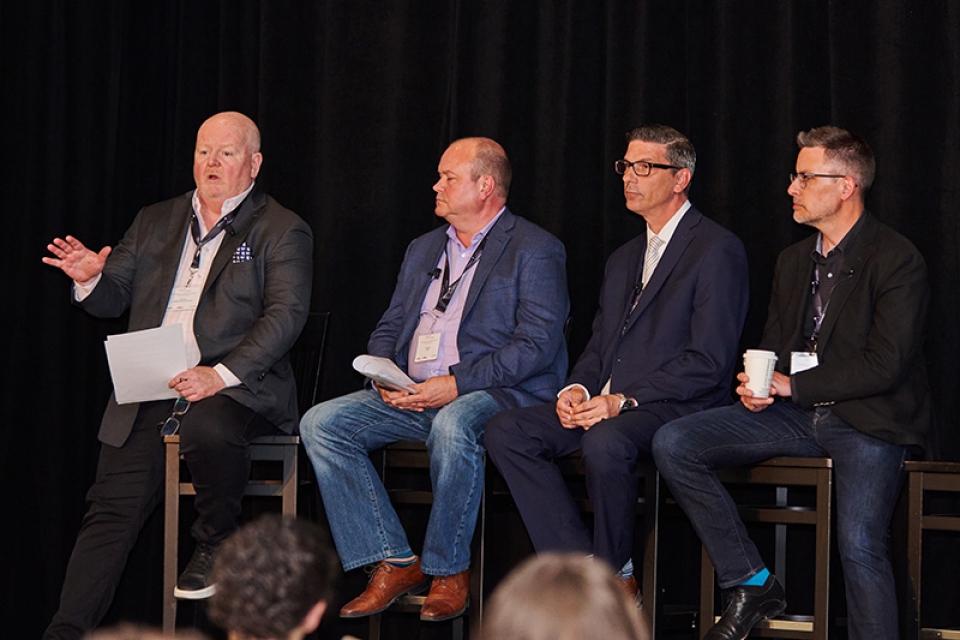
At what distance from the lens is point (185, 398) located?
3.68m

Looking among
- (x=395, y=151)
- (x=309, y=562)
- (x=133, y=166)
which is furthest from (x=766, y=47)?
(x=309, y=562)

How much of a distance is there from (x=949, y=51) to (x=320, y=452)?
236cm

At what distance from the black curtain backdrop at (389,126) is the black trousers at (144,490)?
908mm

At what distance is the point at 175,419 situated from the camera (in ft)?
12.1

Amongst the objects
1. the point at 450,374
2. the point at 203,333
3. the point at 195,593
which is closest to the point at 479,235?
the point at 450,374

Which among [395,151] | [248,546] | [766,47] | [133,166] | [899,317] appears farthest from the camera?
[133,166]

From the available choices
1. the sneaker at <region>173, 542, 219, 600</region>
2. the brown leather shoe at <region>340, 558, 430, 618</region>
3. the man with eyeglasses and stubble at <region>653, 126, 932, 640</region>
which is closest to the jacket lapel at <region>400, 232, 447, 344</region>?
the brown leather shoe at <region>340, 558, 430, 618</region>

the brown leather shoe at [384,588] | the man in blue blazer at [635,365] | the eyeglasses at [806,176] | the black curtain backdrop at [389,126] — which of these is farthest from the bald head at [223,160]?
the eyeglasses at [806,176]

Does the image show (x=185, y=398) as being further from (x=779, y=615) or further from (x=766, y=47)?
(x=766, y=47)

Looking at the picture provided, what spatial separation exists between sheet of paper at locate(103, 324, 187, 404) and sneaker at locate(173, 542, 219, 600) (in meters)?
0.54

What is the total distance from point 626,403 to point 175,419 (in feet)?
4.75

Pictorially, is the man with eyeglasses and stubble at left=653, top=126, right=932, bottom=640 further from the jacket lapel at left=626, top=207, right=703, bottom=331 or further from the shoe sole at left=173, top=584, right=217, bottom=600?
the shoe sole at left=173, top=584, right=217, bottom=600

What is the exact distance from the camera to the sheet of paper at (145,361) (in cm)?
363

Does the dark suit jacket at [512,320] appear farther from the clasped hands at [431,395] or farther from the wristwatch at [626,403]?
the wristwatch at [626,403]
